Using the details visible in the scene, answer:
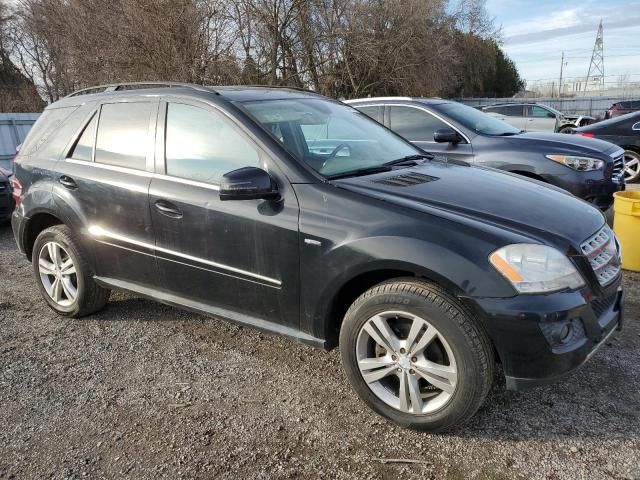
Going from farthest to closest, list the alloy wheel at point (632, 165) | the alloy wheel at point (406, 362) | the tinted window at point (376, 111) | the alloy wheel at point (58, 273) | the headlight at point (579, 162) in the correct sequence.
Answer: the alloy wheel at point (632, 165), the tinted window at point (376, 111), the headlight at point (579, 162), the alloy wheel at point (58, 273), the alloy wheel at point (406, 362)

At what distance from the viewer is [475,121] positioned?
635 centimetres

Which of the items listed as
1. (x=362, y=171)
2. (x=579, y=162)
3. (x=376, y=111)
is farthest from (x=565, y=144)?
(x=362, y=171)

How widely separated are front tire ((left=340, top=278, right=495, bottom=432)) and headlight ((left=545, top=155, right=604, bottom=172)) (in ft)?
12.9

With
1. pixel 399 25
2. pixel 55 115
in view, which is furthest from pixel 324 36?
pixel 55 115

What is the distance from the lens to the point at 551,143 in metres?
5.87

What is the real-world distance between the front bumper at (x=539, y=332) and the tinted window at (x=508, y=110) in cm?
1735

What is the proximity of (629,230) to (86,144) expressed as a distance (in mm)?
4713

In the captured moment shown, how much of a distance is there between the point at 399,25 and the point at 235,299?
29289mm

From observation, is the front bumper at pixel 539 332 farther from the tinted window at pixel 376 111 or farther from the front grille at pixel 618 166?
the tinted window at pixel 376 111

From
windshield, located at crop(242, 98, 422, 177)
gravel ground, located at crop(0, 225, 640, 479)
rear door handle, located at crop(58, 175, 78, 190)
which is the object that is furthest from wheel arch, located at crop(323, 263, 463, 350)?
rear door handle, located at crop(58, 175, 78, 190)

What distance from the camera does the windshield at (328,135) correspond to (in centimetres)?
311

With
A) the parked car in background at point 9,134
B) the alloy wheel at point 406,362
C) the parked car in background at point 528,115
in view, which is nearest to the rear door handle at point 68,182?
the alloy wheel at point 406,362

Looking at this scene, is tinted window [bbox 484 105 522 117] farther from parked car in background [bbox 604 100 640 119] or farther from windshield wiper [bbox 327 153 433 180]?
windshield wiper [bbox 327 153 433 180]

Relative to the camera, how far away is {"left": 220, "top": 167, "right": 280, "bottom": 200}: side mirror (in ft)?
9.02
